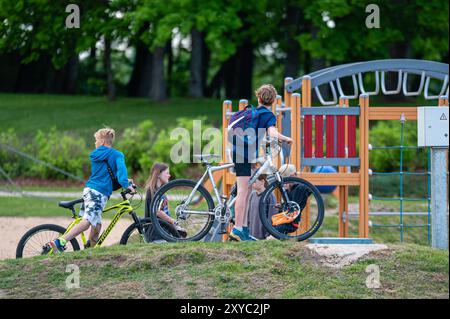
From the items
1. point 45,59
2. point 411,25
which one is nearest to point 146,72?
point 45,59

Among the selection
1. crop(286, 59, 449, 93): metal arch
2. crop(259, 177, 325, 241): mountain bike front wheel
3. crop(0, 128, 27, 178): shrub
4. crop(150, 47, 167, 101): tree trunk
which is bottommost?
crop(259, 177, 325, 241): mountain bike front wheel

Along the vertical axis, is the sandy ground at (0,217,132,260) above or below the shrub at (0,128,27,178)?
below

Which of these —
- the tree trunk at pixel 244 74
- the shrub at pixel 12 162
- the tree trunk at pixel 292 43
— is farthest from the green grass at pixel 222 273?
the tree trunk at pixel 244 74

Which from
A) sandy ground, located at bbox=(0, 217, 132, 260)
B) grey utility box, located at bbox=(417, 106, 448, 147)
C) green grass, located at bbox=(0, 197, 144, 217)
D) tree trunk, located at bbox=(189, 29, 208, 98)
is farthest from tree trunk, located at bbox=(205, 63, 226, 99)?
grey utility box, located at bbox=(417, 106, 448, 147)

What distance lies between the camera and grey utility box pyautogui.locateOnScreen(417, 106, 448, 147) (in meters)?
8.73

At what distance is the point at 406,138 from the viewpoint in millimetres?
21891

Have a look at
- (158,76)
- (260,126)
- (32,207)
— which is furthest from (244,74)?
(260,126)

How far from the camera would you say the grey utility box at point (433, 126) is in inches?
344

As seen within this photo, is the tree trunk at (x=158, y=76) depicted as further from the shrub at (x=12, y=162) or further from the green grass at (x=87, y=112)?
the shrub at (x=12, y=162)

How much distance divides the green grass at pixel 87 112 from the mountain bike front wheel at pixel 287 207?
15.1 m

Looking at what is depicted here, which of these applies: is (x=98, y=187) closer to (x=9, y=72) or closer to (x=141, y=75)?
(x=9, y=72)

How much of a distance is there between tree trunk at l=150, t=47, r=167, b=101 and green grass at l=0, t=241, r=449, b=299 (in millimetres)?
21965

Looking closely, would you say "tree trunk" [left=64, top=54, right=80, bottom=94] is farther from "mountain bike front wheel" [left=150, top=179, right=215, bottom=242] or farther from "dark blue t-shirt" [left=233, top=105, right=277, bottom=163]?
"dark blue t-shirt" [left=233, top=105, right=277, bottom=163]
